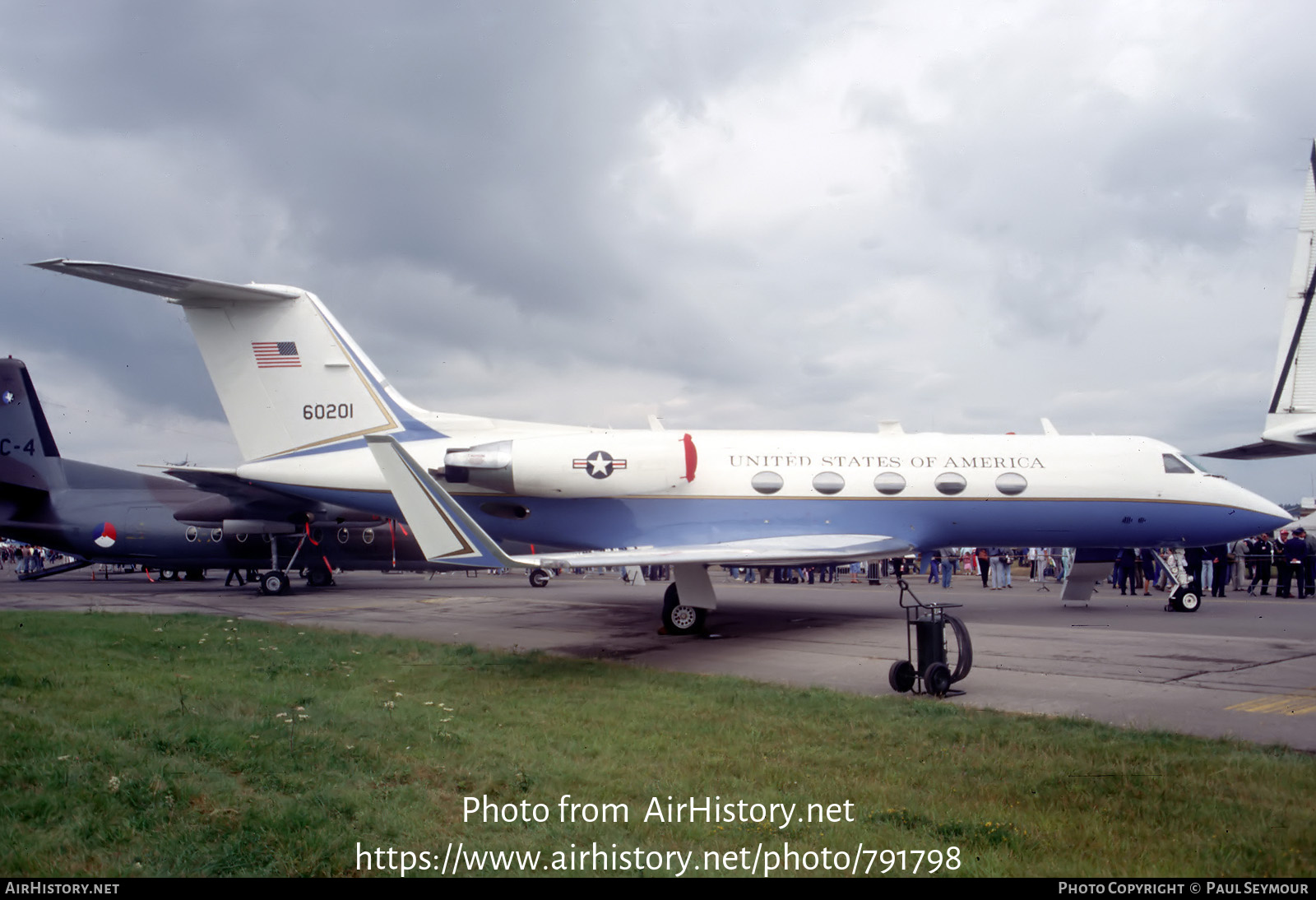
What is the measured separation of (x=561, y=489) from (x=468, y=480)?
1.58 m

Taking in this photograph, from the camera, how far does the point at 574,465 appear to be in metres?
13.4

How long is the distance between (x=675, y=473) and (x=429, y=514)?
616 centimetres

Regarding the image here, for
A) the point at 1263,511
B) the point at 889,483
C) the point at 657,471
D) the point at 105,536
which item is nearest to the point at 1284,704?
the point at 889,483

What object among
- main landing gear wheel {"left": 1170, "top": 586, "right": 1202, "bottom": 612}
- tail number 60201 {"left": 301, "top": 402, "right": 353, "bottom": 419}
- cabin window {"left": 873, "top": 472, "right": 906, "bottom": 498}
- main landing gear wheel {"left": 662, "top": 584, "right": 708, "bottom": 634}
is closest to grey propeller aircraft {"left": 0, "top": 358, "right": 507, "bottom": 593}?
tail number 60201 {"left": 301, "top": 402, "right": 353, "bottom": 419}

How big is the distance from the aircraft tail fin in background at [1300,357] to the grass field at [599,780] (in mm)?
5773

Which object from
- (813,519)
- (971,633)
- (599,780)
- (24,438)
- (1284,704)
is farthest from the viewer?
(24,438)

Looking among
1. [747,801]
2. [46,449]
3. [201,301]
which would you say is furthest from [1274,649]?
[46,449]

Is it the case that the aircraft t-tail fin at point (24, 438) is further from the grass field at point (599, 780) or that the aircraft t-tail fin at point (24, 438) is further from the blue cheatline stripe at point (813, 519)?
the grass field at point (599, 780)

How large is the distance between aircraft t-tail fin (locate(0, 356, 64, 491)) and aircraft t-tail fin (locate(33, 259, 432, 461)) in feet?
55.2

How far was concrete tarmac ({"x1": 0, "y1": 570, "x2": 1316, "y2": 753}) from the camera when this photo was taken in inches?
301

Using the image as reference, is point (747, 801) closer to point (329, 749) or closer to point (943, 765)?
point (943, 765)

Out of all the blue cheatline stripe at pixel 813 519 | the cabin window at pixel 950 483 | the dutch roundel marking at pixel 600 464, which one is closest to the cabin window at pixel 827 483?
A: the blue cheatline stripe at pixel 813 519

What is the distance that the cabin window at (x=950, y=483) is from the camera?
14.8 meters

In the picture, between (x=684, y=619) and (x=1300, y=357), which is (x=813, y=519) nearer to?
(x=684, y=619)
